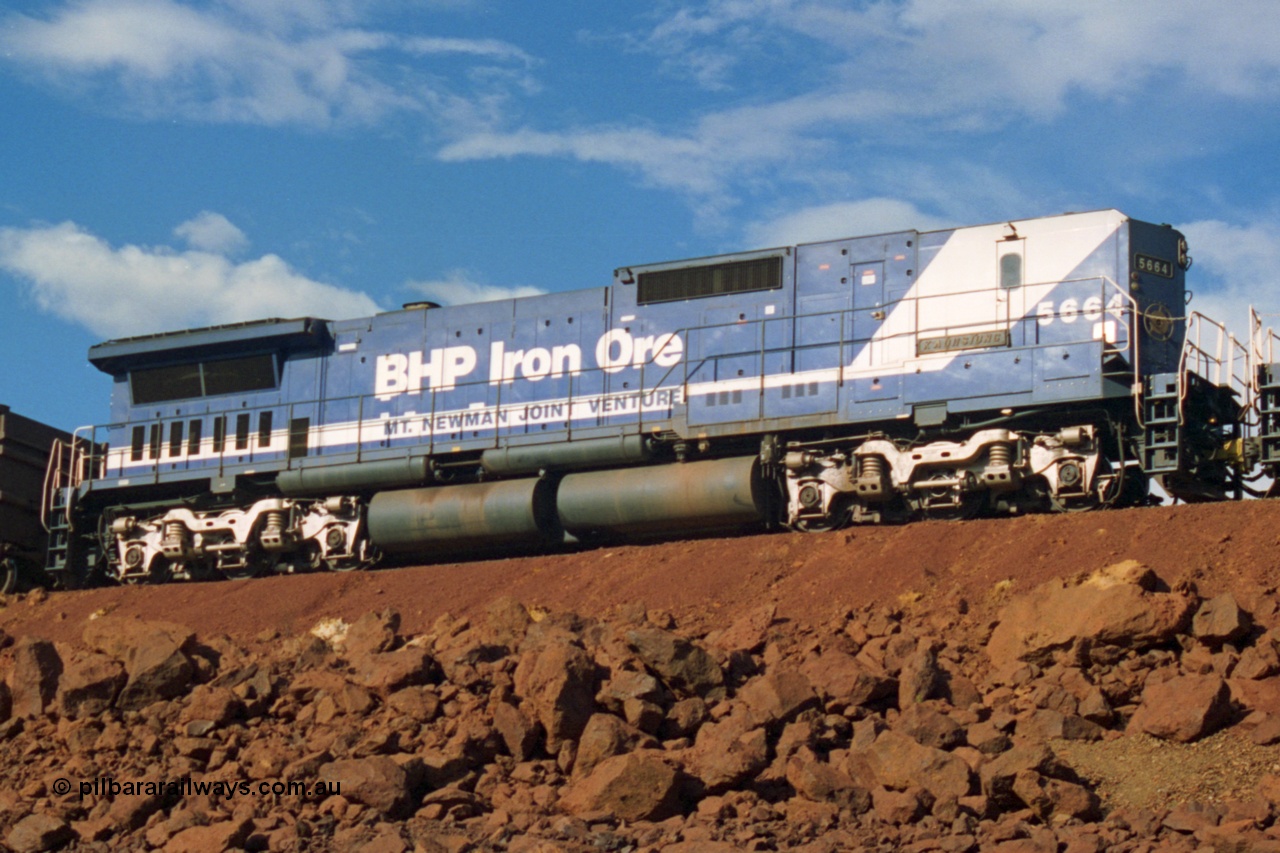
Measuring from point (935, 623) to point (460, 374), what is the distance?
10183mm

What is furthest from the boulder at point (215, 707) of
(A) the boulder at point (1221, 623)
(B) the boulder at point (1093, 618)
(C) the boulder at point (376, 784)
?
(A) the boulder at point (1221, 623)

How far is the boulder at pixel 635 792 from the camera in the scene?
10.7 metres

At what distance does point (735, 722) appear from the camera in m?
11.6

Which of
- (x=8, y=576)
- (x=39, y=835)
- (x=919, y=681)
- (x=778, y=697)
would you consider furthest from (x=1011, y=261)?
(x=8, y=576)

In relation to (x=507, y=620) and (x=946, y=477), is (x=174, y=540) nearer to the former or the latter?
(x=507, y=620)

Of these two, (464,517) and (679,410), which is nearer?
(679,410)

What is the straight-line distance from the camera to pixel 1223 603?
12.4 metres

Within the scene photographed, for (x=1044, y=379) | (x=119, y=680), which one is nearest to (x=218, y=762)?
(x=119, y=680)

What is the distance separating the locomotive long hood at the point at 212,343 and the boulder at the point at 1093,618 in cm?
1342

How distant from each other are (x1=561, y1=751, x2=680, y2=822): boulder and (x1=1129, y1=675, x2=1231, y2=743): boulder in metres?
3.66

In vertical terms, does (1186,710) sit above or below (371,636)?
below

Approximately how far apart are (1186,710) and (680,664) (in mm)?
3837

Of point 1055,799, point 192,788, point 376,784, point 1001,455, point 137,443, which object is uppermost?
point 137,443

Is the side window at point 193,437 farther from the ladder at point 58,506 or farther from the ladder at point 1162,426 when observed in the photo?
the ladder at point 1162,426
